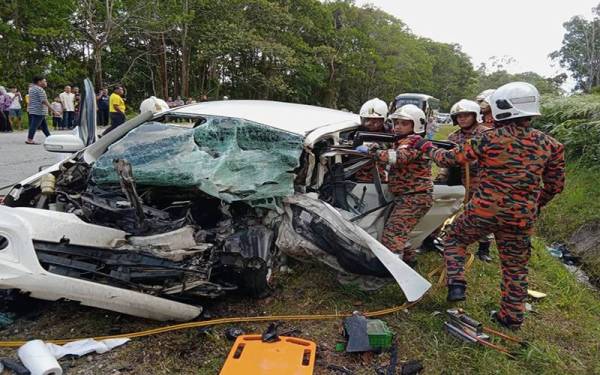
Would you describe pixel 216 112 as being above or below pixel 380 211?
above

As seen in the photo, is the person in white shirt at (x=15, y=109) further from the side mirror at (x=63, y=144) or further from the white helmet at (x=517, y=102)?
the white helmet at (x=517, y=102)

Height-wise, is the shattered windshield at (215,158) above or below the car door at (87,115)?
below

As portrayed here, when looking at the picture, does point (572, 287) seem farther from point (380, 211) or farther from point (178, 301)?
point (178, 301)

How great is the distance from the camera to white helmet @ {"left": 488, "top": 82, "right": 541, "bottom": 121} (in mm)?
2562

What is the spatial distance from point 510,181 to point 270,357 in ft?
5.93

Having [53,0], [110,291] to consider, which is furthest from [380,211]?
[53,0]

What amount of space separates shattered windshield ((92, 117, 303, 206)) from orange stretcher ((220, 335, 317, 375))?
86 cm

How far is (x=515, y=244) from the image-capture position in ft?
9.02

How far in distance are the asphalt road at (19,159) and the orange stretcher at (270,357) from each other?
403 cm

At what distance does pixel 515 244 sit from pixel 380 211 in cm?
98

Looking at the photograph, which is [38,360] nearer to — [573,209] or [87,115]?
[87,115]

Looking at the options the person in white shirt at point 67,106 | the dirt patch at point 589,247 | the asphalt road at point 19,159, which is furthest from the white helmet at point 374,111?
the person in white shirt at point 67,106

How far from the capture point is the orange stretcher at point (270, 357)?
214 centimetres

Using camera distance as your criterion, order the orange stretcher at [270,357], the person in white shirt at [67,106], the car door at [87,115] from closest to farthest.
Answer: the orange stretcher at [270,357]
the car door at [87,115]
the person in white shirt at [67,106]
